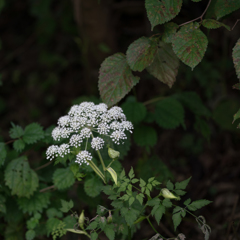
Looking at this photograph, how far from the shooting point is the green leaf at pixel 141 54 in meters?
1.55

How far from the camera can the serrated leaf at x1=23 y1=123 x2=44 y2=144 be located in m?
1.79

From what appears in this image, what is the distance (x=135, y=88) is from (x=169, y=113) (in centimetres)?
130

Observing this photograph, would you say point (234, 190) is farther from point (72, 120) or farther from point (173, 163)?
point (72, 120)

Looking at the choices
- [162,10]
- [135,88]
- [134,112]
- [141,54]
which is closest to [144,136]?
[134,112]

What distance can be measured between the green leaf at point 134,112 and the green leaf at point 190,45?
0.74 m

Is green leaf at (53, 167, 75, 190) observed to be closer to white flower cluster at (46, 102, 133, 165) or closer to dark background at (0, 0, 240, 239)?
white flower cluster at (46, 102, 133, 165)

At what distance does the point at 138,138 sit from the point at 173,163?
1197mm

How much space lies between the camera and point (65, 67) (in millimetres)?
4852

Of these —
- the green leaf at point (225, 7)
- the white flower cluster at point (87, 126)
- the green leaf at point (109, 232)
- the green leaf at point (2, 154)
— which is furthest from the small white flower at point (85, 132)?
the green leaf at point (225, 7)

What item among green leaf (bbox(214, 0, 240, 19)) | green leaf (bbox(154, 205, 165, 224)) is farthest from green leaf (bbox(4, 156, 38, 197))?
green leaf (bbox(214, 0, 240, 19))

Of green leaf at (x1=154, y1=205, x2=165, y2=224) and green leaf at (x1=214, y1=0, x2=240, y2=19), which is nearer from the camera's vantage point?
green leaf at (x1=154, y1=205, x2=165, y2=224)

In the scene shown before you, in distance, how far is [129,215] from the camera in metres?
1.35

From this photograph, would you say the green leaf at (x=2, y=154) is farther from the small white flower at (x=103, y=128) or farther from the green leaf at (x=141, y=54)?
the green leaf at (x=141, y=54)

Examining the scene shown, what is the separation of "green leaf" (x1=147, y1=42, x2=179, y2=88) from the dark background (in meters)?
0.40
